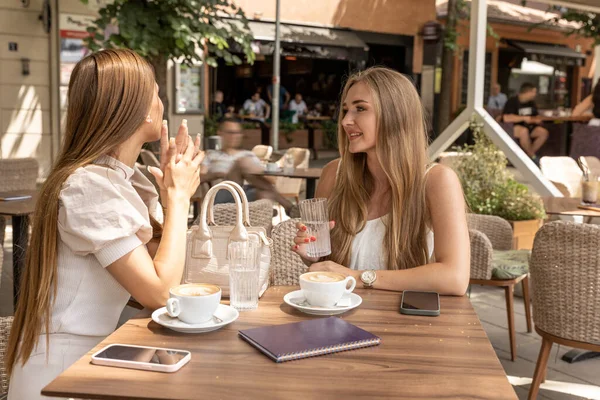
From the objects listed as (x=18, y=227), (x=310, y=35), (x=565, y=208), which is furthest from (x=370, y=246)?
(x=310, y=35)

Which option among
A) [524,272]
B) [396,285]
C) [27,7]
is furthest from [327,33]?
[396,285]

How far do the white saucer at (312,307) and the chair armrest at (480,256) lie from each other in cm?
194

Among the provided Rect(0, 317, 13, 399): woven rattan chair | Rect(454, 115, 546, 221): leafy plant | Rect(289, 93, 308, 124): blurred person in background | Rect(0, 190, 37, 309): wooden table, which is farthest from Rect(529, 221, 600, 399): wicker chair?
Rect(289, 93, 308, 124): blurred person in background

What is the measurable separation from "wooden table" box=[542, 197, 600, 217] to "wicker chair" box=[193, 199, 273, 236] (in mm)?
1689

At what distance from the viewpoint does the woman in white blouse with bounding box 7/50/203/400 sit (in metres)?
1.68

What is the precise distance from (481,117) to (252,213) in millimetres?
3975

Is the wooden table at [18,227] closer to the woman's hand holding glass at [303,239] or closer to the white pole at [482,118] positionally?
the woman's hand holding glass at [303,239]

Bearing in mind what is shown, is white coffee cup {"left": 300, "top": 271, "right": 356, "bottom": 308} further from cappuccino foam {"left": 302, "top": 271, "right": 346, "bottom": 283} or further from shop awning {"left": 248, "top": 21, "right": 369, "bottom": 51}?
shop awning {"left": 248, "top": 21, "right": 369, "bottom": 51}

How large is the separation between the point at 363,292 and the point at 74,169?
88cm

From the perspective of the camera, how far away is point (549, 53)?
21.3m

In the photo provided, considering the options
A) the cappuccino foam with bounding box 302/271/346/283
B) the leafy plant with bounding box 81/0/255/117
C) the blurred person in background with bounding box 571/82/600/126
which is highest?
the leafy plant with bounding box 81/0/255/117

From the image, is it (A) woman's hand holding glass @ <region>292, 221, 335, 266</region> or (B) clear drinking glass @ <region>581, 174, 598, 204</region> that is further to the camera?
(B) clear drinking glass @ <region>581, 174, 598, 204</region>

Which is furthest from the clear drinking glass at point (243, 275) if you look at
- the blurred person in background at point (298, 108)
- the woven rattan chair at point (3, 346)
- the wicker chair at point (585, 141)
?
the blurred person in background at point (298, 108)

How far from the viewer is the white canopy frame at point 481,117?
6320 mm
